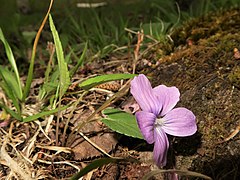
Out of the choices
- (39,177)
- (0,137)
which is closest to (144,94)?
(39,177)

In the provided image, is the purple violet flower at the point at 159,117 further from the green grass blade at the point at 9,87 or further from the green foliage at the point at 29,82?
the green grass blade at the point at 9,87

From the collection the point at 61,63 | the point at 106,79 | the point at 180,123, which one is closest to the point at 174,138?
the point at 180,123

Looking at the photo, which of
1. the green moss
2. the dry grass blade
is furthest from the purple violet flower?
the dry grass blade

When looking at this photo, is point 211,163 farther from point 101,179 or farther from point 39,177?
point 39,177

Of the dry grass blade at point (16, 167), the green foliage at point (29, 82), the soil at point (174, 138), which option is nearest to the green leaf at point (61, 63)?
the green foliage at point (29, 82)

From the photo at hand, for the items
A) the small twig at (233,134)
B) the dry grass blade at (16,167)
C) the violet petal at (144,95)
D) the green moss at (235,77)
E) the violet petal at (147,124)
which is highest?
the violet petal at (144,95)
